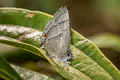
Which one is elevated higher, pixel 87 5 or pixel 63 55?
pixel 63 55

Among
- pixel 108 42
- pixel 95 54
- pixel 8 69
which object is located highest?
pixel 95 54

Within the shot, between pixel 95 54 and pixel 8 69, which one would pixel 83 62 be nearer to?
pixel 95 54

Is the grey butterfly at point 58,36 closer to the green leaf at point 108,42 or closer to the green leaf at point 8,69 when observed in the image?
the green leaf at point 8,69

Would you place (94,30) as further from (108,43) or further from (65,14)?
(65,14)

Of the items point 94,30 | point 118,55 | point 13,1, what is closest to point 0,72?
point 118,55

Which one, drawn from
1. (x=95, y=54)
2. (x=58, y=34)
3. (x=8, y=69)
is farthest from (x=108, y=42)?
(x=8, y=69)

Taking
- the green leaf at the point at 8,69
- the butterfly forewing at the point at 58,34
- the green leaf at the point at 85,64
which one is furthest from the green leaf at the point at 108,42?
the green leaf at the point at 8,69

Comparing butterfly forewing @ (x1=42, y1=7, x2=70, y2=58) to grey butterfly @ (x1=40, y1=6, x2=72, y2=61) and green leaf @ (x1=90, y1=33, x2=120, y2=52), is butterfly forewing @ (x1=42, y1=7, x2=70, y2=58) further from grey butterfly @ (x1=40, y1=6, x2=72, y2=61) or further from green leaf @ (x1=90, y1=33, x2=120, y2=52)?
green leaf @ (x1=90, y1=33, x2=120, y2=52)

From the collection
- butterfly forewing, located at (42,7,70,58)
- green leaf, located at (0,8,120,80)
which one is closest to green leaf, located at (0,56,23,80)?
green leaf, located at (0,8,120,80)
